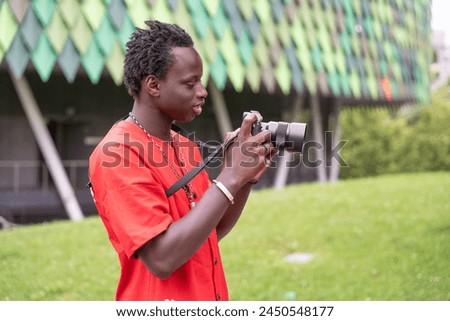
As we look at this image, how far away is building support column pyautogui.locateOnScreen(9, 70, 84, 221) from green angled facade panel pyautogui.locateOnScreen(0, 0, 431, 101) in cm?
68

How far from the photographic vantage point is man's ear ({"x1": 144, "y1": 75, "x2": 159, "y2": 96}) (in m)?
1.75

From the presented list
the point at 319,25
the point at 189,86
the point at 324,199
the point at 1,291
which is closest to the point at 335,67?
the point at 319,25

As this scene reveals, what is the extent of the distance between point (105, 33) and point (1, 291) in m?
4.24

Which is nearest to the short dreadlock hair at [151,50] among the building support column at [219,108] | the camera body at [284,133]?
the camera body at [284,133]

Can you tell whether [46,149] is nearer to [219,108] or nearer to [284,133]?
[219,108]

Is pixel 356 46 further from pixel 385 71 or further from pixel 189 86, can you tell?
pixel 189 86

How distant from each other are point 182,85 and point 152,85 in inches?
3.2

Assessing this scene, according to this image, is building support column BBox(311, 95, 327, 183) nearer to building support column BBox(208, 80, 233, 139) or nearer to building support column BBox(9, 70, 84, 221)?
building support column BBox(208, 80, 233, 139)

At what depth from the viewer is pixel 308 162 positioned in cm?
1551

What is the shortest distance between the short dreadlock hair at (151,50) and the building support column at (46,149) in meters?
7.58

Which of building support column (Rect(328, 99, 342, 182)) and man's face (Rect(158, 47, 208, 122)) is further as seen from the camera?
building support column (Rect(328, 99, 342, 182))

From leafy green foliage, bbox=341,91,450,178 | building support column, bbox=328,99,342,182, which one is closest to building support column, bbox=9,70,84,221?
building support column, bbox=328,99,342,182

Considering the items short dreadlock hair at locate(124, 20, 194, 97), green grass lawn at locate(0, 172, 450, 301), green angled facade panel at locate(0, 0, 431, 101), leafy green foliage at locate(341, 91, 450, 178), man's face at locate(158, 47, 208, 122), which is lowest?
leafy green foliage at locate(341, 91, 450, 178)

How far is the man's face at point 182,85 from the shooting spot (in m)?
1.73
